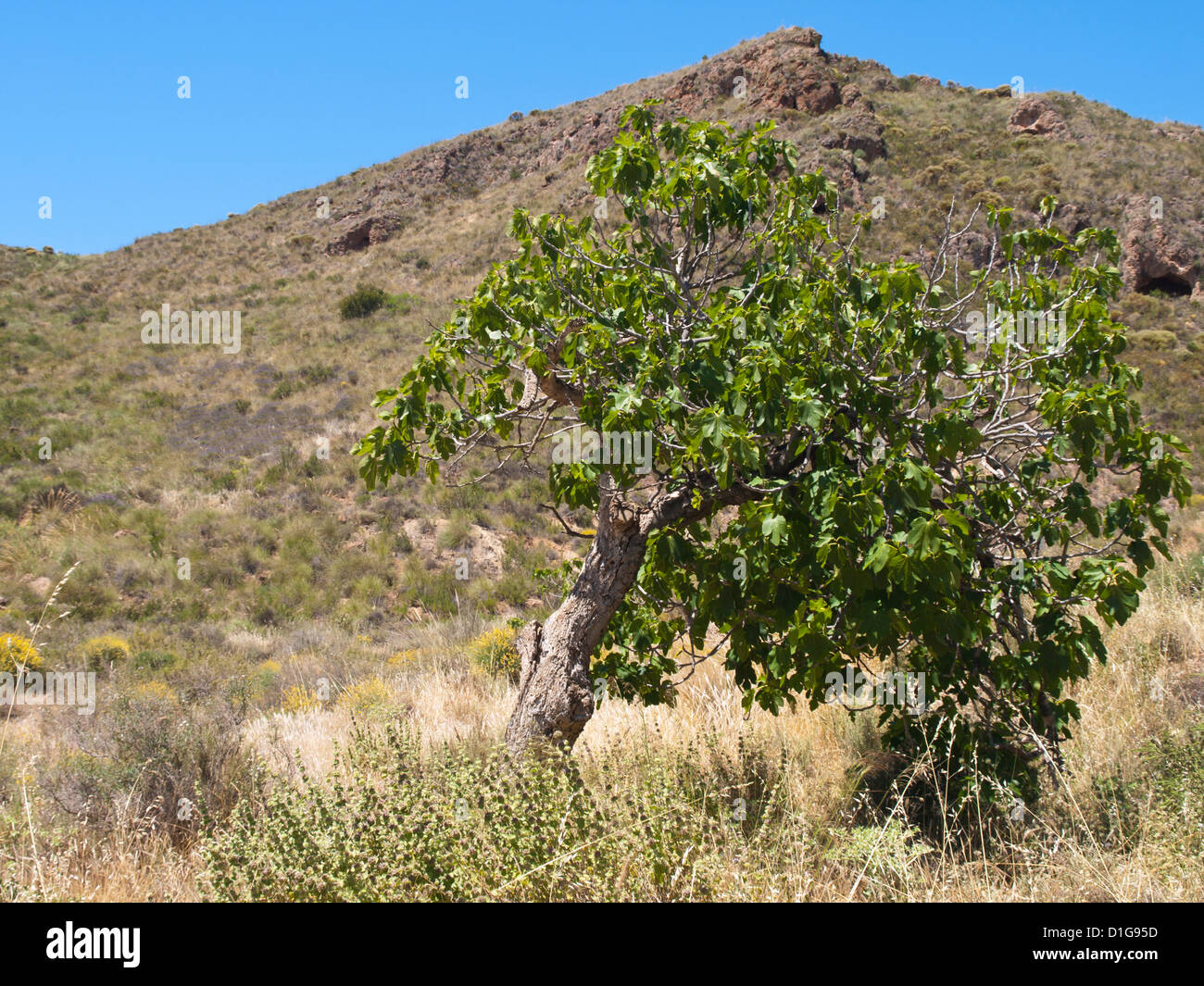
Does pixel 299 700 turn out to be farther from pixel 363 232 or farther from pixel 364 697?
pixel 363 232

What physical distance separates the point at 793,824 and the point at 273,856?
2103 mm

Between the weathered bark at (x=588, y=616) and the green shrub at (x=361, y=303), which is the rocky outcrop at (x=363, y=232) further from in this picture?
the weathered bark at (x=588, y=616)

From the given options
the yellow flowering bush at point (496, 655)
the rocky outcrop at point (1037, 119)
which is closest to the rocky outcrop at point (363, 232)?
the rocky outcrop at point (1037, 119)

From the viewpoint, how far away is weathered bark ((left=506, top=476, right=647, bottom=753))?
363 cm

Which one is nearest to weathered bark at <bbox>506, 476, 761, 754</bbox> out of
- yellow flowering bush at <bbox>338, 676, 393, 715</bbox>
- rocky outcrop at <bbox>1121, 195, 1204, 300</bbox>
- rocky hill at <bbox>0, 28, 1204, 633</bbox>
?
rocky hill at <bbox>0, 28, 1204, 633</bbox>

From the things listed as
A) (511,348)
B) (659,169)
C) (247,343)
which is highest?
(247,343)

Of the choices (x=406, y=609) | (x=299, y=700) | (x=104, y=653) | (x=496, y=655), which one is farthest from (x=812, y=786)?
(x=406, y=609)

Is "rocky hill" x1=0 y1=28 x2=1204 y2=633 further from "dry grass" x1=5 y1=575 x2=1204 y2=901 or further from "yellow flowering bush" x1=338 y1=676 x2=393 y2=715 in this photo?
"yellow flowering bush" x1=338 y1=676 x2=393 y2=715

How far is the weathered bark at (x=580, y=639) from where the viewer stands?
3631mm

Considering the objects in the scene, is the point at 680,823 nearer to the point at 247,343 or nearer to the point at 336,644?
the point at 336,644

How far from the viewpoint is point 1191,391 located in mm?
18938

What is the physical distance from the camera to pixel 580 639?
371cm

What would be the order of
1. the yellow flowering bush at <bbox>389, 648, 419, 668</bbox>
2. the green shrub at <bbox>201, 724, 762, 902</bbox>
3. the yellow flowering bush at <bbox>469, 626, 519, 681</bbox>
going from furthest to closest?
the yellow flowering bush at <bbox>389, 648, 419, 668</bbox>, the yellow flowering bush at <bbox>469, 626, 519, 681</bbox>, the green shrub at <bbox>201, 724, 762, 902</bbox>
